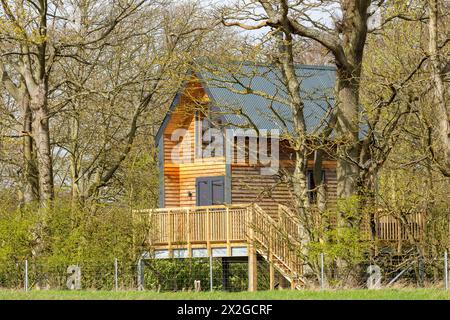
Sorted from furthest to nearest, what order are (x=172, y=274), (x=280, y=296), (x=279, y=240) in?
(x=172, y=274)
(x=279, y=240)
(x=280, y=296)

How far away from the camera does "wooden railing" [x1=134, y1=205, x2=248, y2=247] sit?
1340 inches

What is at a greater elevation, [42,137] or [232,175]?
[42,137]

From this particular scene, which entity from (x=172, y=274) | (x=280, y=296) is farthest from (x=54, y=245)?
(x=280, y=296)

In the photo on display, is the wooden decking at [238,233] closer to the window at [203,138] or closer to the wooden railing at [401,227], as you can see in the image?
the wooden railing at [401,227]

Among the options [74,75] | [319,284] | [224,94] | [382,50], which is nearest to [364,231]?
[319,284]

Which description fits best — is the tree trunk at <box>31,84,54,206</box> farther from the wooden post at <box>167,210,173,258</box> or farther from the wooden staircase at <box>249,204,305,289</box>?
the wooden staircase at <box>249,204,305,289</box>

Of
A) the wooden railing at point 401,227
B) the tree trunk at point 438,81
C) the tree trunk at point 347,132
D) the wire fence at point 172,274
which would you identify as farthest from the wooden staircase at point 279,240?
the tree trunk at point 438,81

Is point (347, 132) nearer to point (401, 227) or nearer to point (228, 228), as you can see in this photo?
point (401, 227)

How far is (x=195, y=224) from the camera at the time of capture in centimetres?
3581

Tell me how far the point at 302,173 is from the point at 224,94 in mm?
10404

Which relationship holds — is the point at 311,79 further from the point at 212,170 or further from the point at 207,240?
the point at 207,240

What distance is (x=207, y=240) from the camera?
3531cm

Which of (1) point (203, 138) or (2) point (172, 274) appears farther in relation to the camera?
(1) point (203, 138)

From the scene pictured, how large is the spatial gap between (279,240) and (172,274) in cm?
817
